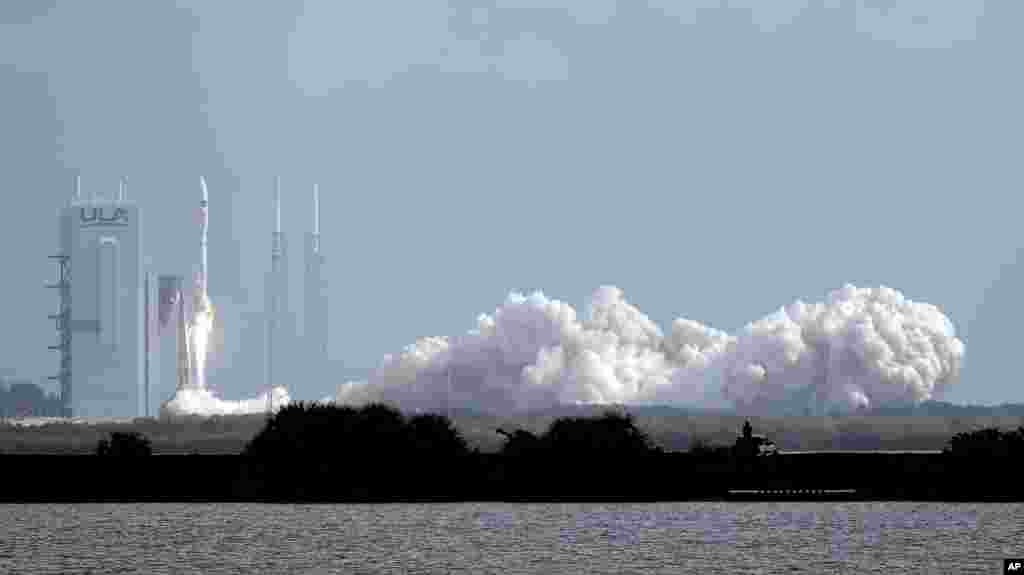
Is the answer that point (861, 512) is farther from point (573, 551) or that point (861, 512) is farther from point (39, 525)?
point (39, 525)

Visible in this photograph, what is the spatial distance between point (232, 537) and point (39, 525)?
20810mm

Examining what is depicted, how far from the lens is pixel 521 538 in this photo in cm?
15588

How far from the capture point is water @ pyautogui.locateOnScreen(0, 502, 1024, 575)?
439 ft

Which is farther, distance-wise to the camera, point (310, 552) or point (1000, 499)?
point (1000, 499)

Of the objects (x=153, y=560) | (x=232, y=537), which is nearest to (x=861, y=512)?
(x=232, y=537)

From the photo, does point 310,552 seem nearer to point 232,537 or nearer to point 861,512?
point 232,537

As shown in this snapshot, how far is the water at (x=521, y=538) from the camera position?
439ft

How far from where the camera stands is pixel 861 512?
599 ft

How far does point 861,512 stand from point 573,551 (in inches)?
1728

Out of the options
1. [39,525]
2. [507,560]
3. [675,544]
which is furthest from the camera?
[39,525]

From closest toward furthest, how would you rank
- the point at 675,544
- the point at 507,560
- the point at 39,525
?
the point at 507,560 → the point at 675,544 → the point at 39,525

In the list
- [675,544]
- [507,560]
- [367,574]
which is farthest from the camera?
[675,544]

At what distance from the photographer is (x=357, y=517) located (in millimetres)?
180500

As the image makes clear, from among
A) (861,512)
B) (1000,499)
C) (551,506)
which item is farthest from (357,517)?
(1000,499)
